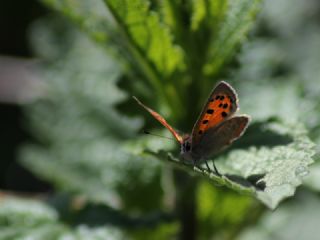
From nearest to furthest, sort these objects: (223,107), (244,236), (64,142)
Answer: (223,107)
(244,236)
(64,142)

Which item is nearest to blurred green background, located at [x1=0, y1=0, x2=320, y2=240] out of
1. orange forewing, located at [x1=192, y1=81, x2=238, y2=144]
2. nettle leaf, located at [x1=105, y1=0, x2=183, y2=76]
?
nettle leaf, located at [x1=105, y1=0, x2=183, y2=76]

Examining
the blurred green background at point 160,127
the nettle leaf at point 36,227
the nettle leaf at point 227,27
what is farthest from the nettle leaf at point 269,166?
the nettle leaf at point 36,227

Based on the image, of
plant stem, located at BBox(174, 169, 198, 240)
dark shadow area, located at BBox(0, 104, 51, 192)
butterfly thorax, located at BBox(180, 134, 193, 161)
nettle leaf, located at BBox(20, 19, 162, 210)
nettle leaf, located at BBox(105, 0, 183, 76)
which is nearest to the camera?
nettle leaf, located at BBox(105, 0, 183, 76)

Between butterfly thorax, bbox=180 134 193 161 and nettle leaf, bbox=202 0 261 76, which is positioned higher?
nettle leaf, bbox=202 0 261 76

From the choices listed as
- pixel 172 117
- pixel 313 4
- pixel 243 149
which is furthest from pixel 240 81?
pixel 313 4

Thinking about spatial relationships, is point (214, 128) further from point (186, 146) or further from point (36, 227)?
point (36, 227)

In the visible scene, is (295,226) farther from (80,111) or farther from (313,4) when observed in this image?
(313,4)

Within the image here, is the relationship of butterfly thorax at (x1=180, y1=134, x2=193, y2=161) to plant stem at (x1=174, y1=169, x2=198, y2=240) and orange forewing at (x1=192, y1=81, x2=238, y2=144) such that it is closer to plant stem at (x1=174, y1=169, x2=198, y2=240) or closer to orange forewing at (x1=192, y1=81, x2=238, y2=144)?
orange forewing at (x1=192, y1=81, x2=238, y2=144)

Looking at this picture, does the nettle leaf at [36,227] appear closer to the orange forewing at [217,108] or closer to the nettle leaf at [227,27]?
the orange forewing at [217,108]
